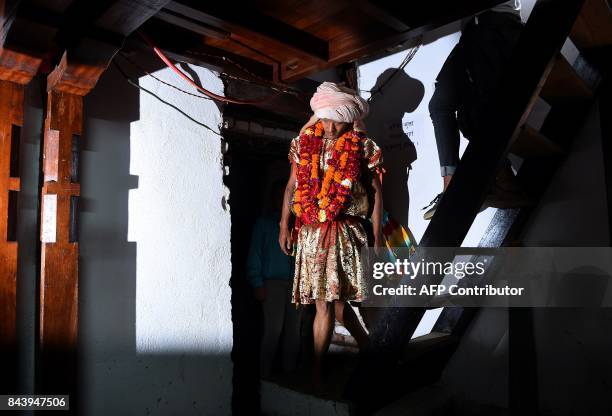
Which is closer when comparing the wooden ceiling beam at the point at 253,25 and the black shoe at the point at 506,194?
the wooden ceiling beam at the point at 253,25

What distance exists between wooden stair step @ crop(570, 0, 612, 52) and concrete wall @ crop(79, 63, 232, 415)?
7.34 feet

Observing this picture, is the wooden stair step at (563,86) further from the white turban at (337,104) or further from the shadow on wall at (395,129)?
the shadow on wall at (395,129)

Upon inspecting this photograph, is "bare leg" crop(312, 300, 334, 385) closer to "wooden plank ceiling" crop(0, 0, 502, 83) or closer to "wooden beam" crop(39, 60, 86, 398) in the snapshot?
"wooden beam" crop(39, 60, 86, 398)

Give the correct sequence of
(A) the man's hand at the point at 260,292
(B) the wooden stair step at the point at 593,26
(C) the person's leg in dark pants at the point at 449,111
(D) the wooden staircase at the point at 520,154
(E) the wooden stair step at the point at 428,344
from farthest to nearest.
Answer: (A) the man's hand at the point at 260,292
(C) the person's leg in dark pants at the point at 449,111
(E) the wooden stair step at the point at 428,344
(B) the wooden stair step at the point at 593,26
(D) the wooden staircase at the point at 520,154

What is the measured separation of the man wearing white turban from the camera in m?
2.62

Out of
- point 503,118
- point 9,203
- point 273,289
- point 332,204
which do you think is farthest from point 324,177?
point 273,289

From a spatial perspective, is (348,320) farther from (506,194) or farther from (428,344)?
(506,194)

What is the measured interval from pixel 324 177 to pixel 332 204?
0.60ft

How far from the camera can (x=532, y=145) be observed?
2641 mm

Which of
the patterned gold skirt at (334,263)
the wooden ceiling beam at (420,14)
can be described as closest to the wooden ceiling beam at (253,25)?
the wooden ceiling beam at (420,14)

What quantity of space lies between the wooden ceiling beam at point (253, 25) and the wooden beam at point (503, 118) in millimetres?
1213

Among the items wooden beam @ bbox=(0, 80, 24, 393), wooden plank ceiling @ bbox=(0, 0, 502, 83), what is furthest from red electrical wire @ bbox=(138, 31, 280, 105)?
wooden beam @ bbox=(0, 80, 24, 393)

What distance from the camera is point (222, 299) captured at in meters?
3.05

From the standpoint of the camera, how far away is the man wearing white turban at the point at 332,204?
262 centimetres
